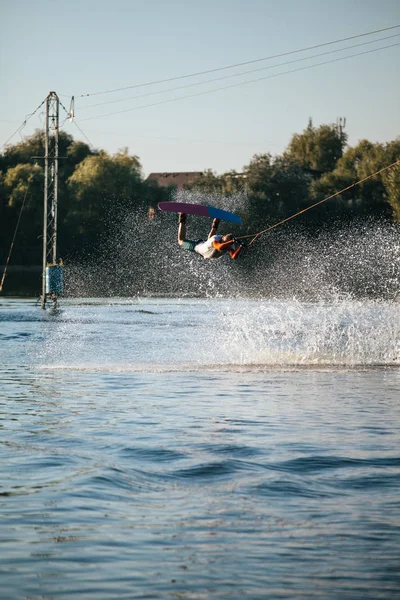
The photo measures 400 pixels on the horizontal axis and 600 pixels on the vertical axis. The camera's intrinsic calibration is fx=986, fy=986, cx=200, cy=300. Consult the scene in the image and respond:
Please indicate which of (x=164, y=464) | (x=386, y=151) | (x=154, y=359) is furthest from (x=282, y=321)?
(x=386, y=151)

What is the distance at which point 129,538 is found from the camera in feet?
25.8

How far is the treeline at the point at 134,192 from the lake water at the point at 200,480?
5986 centimetres

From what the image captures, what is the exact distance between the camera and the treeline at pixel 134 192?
276 ft

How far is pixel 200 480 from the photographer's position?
32.7ft

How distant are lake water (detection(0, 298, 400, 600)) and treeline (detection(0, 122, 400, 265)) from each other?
59.9 meters

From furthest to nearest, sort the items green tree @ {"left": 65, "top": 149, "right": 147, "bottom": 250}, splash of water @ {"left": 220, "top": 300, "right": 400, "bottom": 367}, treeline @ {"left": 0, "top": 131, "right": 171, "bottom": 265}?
green tree @ {"left": 65, "top": 149, "right": 147, "bottom": 250} < treeline @ {"left": 0, "top": 131, "right": 171, "bottom": 265} < splash of water @ {"left": 220, "top": 300, "right": 400, "bottom": 367}

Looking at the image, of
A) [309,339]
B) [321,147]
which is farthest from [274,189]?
[309,339]

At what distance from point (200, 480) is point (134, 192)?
8015 centimetres

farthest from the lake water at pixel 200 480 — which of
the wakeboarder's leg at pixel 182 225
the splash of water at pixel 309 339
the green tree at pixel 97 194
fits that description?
the green tree at pixel 97 194

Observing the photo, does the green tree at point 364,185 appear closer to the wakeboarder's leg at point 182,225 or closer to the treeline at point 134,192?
the treeline at point 134,192

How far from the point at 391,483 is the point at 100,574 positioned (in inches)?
150

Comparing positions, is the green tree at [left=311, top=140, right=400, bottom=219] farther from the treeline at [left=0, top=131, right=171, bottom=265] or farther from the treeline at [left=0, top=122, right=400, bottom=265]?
the treeline at [left=0, top=131, right=171, bottom=265]

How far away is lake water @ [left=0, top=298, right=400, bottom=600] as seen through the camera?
7.07m

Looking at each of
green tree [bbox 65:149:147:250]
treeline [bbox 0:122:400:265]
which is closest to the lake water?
A: treeline [bbox 0:122:400:265]
